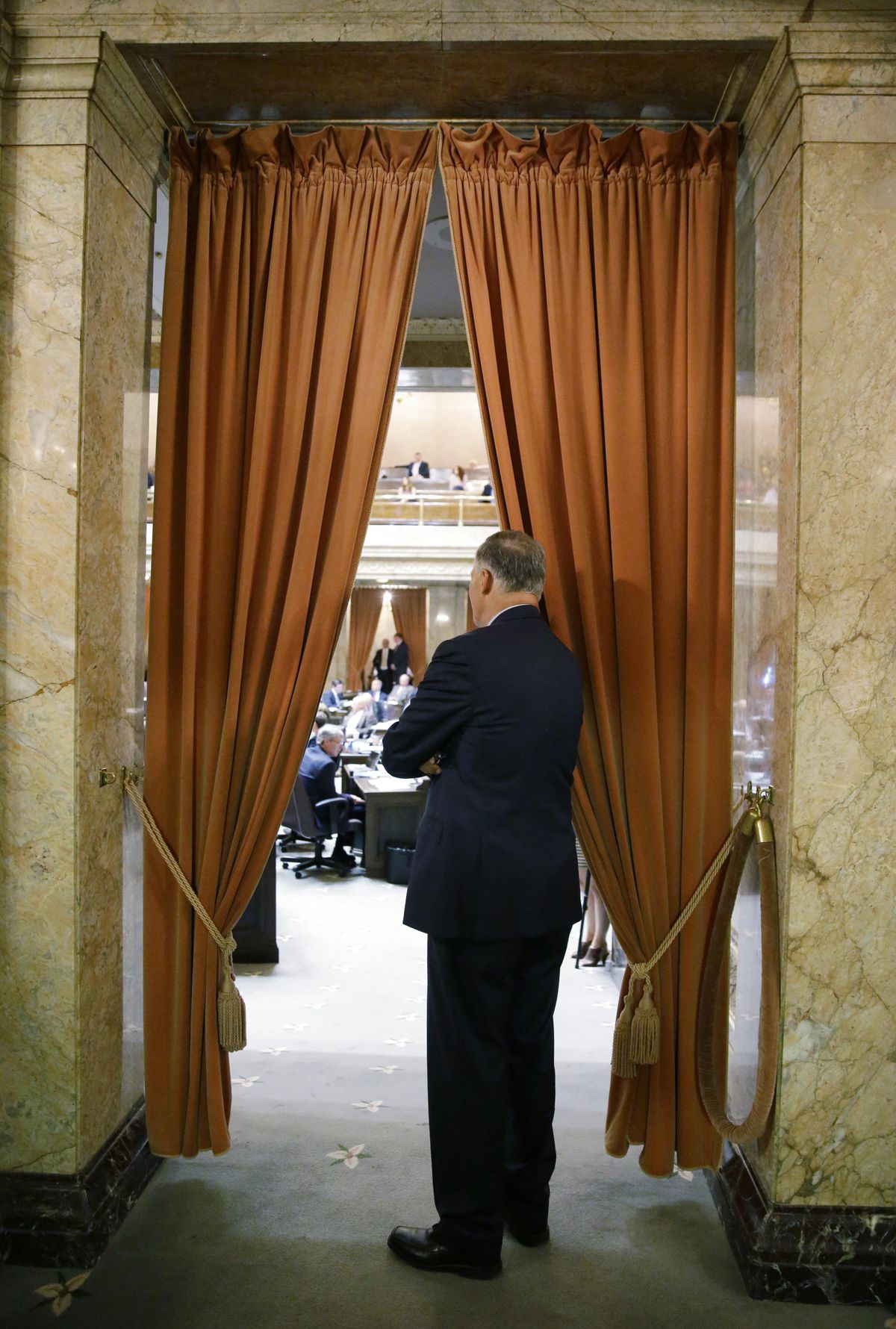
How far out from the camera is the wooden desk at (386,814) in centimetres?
700

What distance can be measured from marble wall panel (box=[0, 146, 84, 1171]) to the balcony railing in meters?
15.3

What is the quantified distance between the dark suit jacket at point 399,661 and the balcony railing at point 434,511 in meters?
3.16

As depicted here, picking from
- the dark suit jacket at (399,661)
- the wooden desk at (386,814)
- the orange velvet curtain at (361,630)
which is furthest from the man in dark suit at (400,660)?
the wooden desk at (386,814)

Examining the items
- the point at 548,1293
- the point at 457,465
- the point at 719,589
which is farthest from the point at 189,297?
the point at 457,465

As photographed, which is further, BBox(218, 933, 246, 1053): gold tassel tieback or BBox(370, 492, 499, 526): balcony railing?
BBox(370, 492, 499, 526): balcony railing

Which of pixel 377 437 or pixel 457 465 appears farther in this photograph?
pixel 457 465

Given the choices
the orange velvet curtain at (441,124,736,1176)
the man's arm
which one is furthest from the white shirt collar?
the orange velvet curtain at (441,124,736,1176)

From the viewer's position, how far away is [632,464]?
107 inches

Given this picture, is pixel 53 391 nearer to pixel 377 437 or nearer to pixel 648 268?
pixel 377 437

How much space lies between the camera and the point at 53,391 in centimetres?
251

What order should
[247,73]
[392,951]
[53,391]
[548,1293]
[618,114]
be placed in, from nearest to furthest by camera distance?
1. [548,1293]
2. [53,391]
3. [247,73]
4. [618,114]
5. [392,951]

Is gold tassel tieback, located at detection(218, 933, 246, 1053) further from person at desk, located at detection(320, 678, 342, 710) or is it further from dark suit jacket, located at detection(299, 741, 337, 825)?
person at desk, located at detection(320, 678, 342, 710)

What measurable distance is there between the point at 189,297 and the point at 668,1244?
2.84 meters

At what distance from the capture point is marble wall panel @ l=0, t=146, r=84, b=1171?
2512mm
